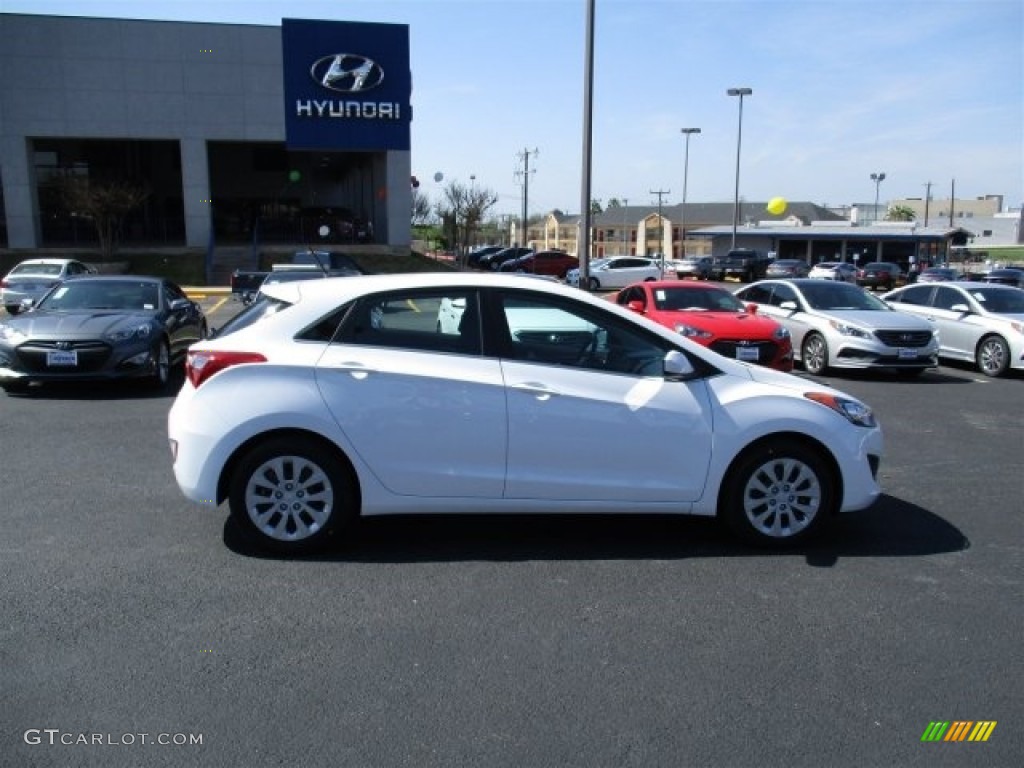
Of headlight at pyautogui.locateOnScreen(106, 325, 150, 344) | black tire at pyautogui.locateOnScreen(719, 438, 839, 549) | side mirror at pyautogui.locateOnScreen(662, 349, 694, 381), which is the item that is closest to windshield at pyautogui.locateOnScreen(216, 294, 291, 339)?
side mirror at pyautogui.locateOnScreen(662, 349, 694, 381)

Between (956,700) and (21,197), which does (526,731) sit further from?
(21,197)

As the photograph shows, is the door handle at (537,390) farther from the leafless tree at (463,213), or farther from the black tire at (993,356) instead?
the leafless tree at (463,213)

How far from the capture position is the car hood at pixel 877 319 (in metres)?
12.0

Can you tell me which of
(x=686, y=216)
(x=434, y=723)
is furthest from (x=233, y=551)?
(x=686, y=216)

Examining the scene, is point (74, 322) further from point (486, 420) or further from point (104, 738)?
point (104, 738)

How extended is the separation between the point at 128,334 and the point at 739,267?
4603cm

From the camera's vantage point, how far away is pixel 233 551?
189 inches

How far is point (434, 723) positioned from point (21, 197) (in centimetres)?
3701

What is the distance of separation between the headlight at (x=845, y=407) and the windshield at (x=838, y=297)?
849cm

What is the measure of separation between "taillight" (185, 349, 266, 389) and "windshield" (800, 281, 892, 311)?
10.4 m

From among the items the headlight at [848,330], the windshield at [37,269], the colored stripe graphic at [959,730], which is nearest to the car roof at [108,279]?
the headlight at [848,330]

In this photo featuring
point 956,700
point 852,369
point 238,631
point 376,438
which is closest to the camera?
point 956,700

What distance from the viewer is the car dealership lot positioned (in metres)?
3.03

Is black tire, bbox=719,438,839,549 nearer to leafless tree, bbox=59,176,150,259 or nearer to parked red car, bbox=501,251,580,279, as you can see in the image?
leafless tree, bbox=59,176,150,259
